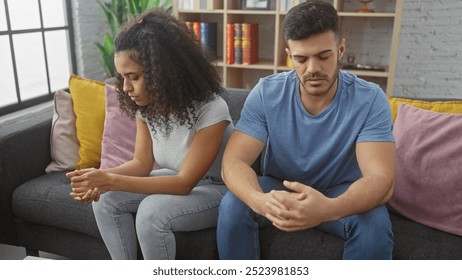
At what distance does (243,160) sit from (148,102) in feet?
1.05

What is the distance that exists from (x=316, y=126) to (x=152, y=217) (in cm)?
50

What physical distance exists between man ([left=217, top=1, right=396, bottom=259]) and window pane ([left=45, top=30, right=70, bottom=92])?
6.39 ft

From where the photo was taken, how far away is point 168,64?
1.19 metres

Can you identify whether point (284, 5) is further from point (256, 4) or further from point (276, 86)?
point (276, 86)

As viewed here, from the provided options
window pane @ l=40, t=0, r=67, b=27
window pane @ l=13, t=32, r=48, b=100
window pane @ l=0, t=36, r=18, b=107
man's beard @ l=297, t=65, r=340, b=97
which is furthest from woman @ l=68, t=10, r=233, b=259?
window pane @ l=40, t=0, r=67, b=27

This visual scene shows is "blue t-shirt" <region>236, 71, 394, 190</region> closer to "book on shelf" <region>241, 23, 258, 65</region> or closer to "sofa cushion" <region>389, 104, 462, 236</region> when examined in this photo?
"sofa cushion" <region>389, 104, 462, 236</region>

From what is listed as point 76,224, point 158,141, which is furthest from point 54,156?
point 158,141

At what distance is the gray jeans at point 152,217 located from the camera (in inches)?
44.9

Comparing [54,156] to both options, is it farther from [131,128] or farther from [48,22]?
[48,22]

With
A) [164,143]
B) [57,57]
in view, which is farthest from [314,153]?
[57,57]

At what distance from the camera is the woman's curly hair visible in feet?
3.86

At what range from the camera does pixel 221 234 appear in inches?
45.1

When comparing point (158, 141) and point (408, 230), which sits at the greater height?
point (158, 141)

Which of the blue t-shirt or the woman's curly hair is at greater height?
the woman's curly hair
